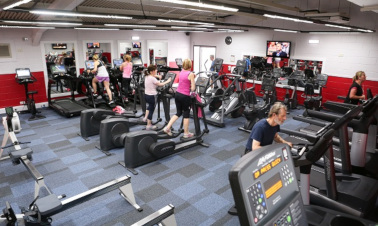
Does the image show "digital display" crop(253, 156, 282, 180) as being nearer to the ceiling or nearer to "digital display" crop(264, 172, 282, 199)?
"digital display" crop(264, 172, 282, 199)

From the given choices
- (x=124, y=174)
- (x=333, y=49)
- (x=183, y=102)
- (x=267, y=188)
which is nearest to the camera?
(x=267, y=188)

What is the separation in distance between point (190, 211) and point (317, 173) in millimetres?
2142

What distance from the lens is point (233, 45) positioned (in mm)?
11750

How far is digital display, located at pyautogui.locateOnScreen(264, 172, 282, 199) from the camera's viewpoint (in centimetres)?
116

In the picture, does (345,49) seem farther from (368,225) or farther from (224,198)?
(368,225)

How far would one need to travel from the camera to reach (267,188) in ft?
3.83

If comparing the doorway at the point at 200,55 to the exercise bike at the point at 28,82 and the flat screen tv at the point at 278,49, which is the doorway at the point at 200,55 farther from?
the exercise bike at the point at 28,82

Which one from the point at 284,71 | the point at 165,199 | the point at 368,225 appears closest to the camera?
the point at 368,225

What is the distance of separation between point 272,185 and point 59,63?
12.4 meters

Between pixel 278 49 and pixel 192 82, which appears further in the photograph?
pixel 278 49

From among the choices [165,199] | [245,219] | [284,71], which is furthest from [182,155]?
[284,71]

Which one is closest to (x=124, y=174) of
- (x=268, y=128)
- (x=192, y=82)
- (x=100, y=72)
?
(x=192, y=82)

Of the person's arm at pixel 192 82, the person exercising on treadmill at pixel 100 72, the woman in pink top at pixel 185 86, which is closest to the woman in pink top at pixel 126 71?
the person exercising on treadmill at pixel 100 72

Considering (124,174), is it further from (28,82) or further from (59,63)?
(59,63)
